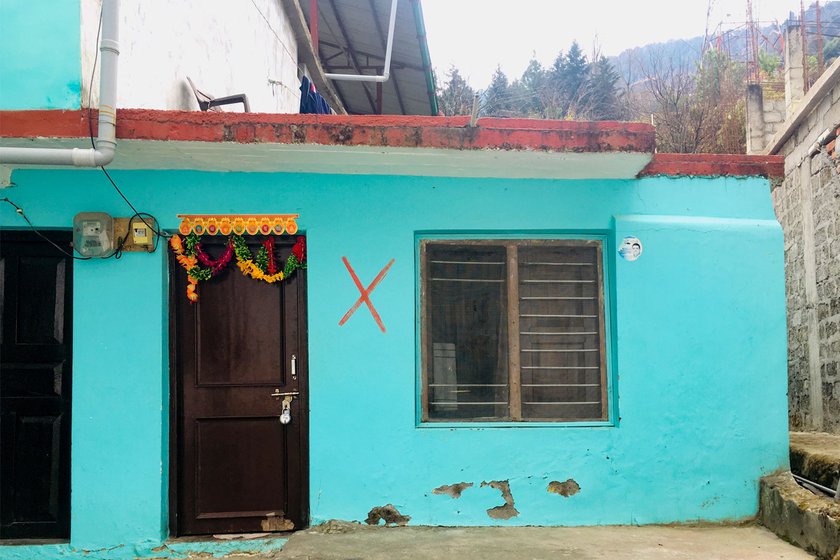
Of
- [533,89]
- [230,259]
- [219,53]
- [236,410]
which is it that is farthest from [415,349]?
[533,89]

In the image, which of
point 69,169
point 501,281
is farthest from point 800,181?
point 69,169

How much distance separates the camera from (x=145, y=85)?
5047 mm

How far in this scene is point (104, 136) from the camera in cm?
404

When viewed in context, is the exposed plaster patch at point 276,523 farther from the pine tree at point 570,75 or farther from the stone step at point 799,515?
the pine tree at point 570,75

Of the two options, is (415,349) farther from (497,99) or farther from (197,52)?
(497,99)

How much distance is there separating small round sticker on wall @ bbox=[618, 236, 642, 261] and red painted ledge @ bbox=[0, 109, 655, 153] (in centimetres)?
81

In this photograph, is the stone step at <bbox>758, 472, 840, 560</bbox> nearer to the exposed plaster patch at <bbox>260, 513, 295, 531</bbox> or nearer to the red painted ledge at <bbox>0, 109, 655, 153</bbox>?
the red painted ledge at <bbox>0, 109, 655, 153</bbox>

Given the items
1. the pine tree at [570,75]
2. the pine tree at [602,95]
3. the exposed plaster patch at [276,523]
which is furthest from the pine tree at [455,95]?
the exposed plaster patch at [276,523]

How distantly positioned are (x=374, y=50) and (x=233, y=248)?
5.15 m

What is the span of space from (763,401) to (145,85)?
5165mm

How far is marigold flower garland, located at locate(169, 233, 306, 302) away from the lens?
493cm

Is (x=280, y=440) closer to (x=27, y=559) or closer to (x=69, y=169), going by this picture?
(x=27, y=559)

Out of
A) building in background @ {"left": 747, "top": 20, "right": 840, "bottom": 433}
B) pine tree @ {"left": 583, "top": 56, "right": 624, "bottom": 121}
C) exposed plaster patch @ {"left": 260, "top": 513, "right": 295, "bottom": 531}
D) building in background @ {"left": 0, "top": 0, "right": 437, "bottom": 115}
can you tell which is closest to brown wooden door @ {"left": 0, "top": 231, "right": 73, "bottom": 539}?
building in background @ {"left": 0, "top": 0, "right": 437, "bottom": 115}

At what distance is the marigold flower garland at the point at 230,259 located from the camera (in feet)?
16.2
